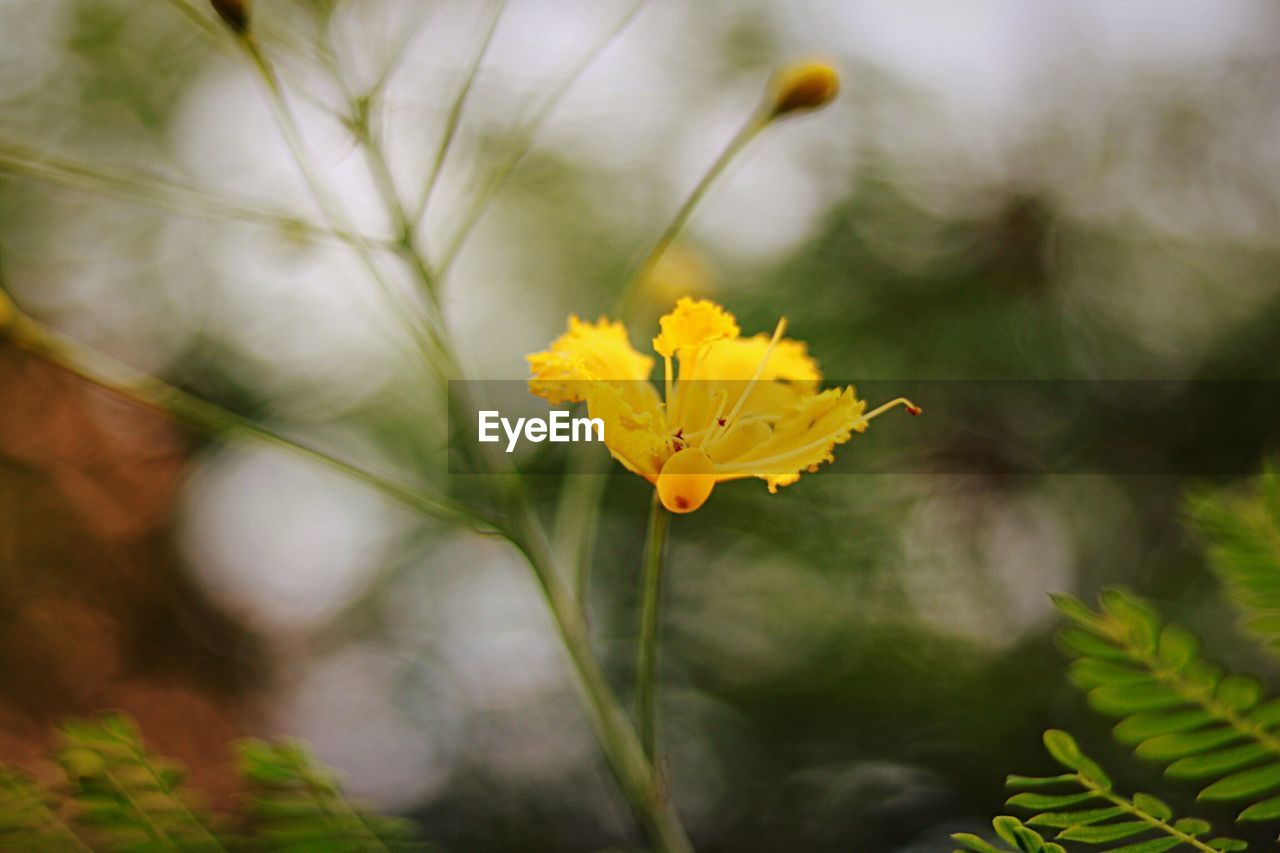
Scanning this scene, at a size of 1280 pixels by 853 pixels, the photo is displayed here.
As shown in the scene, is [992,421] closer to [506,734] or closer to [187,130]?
[506,734]

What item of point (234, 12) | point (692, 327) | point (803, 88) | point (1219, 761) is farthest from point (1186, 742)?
point (234, 12)

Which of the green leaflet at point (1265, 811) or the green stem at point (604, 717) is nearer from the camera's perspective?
the green leaflet at point (1265, 811)

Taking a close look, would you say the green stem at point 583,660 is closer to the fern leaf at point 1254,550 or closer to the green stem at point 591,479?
the green stem at point 591,479

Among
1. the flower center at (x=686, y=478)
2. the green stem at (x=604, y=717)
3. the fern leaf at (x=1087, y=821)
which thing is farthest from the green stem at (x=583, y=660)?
the fern leaf at (x=1087, y=821)

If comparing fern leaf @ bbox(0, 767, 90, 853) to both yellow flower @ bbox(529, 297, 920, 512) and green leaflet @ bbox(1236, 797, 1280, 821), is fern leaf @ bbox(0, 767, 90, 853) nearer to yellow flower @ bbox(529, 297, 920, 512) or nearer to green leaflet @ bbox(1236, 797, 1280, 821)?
yellow flower @ bbox(529, 297, 920, 512)

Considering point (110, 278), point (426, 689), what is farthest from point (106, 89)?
point (426, 689)

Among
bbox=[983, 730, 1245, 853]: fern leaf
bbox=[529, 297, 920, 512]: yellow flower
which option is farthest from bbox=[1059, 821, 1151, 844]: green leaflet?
bbox=[529, 297, 920, 512]: yellow flower

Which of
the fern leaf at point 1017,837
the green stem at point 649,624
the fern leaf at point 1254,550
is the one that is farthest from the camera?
the green stem at point 649,624

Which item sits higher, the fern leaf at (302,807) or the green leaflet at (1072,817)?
the fern leaf at (302,807)
